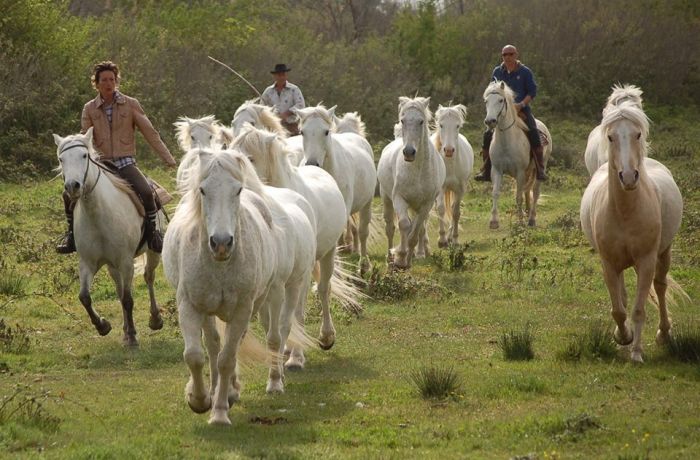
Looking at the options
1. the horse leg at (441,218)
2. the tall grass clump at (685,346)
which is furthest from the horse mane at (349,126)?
the tall grass clump at (685,346)

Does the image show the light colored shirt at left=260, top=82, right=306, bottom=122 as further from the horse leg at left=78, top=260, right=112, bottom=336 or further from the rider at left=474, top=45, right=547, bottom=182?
the horse leg at left=78, top=260, right=112, bottom=336

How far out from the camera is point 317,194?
10523 millimetres

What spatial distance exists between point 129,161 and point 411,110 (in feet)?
14.0

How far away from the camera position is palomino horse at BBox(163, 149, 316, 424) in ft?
23.0

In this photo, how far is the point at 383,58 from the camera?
3544 centimetres

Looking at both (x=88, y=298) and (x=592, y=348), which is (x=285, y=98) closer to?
(x=88, y=298)

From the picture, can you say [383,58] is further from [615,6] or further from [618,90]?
[618,90]

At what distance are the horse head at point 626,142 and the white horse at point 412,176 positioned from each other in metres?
5.26

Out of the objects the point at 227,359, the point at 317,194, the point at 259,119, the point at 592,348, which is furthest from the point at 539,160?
the point at 227,359

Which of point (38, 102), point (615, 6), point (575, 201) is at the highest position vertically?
point (615, 6)

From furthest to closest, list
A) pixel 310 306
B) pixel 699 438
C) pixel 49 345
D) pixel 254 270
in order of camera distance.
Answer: pixel 310 306 → pixel 49 345 → pixel 254 270 → pixel 699 438

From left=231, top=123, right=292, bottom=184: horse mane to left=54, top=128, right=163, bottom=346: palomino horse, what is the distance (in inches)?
65.9

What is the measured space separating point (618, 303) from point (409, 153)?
532 centimetres

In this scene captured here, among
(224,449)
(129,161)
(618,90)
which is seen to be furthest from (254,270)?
(618,90)
